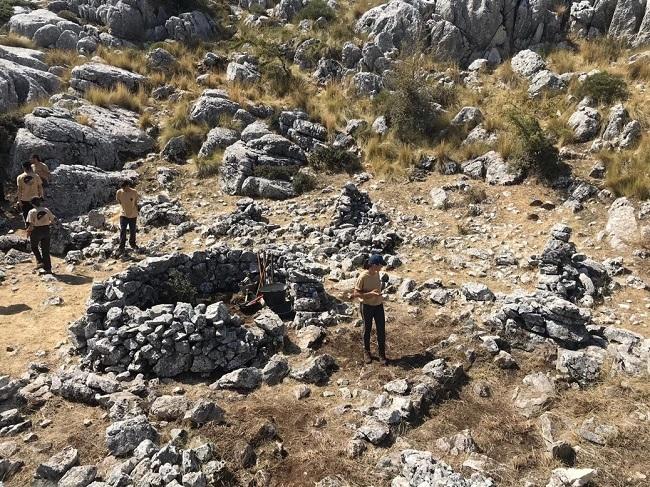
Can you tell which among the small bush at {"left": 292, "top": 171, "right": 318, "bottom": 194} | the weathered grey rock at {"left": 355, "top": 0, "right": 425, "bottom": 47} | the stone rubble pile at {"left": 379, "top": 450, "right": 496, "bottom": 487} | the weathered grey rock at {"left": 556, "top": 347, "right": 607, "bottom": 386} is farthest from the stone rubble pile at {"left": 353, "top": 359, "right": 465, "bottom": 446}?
the weathered grey rock at {"left": 355, "top": 0, "right": 425, "bottom": 47}

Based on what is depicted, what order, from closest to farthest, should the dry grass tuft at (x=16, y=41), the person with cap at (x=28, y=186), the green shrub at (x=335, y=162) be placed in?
the person with cap at (x=28, y=186)
the green shrub at (x=335, y=162)
the dry grass tuft at (x=16, y=41)

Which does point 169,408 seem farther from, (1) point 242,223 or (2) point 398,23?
(2) point 398,23

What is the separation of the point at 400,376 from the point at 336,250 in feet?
17.6

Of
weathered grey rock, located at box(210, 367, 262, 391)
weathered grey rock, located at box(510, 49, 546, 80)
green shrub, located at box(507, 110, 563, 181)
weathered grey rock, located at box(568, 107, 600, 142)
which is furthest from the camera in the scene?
weathered grey rock, located at box(510, 49, 546, 80)

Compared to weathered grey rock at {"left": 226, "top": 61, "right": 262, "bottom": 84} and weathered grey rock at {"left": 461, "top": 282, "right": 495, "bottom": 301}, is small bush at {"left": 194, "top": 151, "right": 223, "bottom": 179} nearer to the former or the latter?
weathered grey rock at {"left": 226, "top": 61, "right": 262, "bottom": 84}

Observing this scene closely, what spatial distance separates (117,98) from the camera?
20672mm

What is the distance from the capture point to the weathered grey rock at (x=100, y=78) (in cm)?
2123

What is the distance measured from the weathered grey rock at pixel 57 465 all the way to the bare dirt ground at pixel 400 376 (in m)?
0.17

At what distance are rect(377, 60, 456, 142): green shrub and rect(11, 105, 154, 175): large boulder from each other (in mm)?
9836

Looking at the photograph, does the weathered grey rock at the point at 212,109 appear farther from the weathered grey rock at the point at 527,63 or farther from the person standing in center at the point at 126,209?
the weathered grey rock at the point at 527,63

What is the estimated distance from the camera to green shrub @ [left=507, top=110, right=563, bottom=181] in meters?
14.4

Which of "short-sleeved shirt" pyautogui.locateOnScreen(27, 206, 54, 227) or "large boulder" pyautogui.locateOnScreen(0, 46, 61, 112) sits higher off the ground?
"large boulder" pyautogui.locateOnScreen(0, 46, 61, 112)

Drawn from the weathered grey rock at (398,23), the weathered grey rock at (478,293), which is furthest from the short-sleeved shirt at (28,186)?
the weathered grey rock at (398,23)

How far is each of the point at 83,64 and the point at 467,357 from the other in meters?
23.1
